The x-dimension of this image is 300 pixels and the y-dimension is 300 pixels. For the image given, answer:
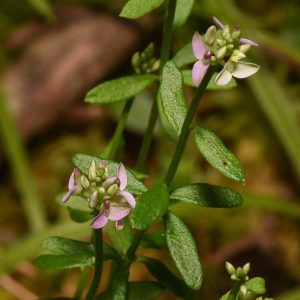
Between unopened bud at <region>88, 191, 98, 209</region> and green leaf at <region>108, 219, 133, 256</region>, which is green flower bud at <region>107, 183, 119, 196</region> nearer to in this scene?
unopened bud at <region>88, 191, 98, 209</region>

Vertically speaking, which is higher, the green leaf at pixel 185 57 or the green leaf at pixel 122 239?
the green leaf at pixel 185 57

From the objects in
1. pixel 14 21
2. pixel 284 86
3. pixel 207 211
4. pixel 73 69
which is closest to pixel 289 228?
pixel 207 211

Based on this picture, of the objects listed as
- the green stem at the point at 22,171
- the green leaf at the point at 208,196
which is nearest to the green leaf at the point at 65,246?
the green leaf at the point at 208,196

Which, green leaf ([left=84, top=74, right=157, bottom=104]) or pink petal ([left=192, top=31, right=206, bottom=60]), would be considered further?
green leaf ([left=84, top=74, right=157, bottom=104])

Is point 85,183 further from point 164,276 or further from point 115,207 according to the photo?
point 164,276

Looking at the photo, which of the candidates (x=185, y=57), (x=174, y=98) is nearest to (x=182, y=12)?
(x=185, y=57)

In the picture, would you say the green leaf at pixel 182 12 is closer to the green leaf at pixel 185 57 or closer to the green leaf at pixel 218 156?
the green leaf at pixel 185 57

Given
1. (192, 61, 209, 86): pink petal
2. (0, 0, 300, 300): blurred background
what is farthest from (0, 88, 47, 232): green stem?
(192, 61, 209, 86): pink petal
